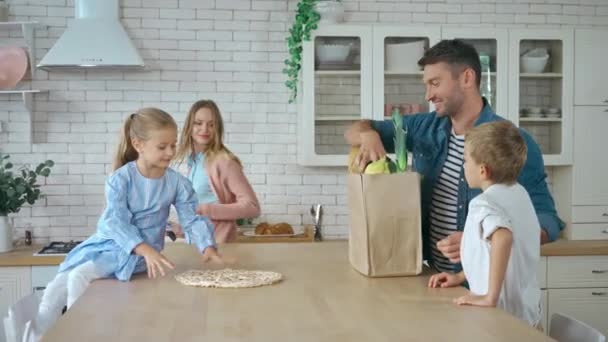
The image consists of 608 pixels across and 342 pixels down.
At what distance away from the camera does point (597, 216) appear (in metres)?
4.46

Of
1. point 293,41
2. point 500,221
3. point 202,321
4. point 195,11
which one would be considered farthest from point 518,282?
point 195,11

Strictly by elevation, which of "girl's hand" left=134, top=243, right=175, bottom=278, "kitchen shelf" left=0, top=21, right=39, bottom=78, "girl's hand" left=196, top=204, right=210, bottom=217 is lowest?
"girl's hand" left=134, top=243, right=175, bottom=278

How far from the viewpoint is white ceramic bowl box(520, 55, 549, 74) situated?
4.40 meters

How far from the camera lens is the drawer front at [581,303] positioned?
420 centimetres

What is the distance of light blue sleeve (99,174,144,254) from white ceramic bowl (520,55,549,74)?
3031 mm

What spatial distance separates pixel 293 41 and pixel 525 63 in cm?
144

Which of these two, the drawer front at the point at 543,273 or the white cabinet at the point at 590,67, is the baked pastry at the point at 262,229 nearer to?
the drawer front at the point at 543,273

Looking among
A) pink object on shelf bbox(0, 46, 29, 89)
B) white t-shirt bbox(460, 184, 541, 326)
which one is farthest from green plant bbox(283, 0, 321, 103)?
white t-shirt bbox(460, 184, 541, 326)

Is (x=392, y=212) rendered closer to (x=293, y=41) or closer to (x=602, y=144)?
(x=293, y=41)

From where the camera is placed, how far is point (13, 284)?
3891mm

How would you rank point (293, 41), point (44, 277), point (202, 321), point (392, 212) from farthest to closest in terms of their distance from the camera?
point (293, 41) < point (44, 277) < point (392, 212) < point (202, 321)

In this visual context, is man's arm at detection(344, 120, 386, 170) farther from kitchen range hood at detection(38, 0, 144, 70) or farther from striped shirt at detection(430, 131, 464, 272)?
kitchen range hood at detection(38, 0, 144, 70)

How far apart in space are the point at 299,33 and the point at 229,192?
136 cm

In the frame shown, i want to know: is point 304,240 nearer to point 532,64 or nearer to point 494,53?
point 494,53
